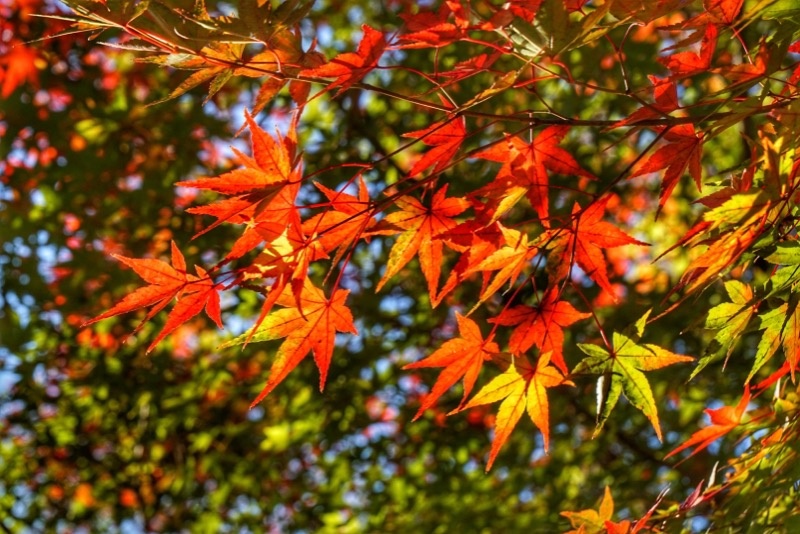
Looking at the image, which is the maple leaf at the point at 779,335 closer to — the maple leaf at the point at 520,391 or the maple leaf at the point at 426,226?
the maple leaf at the point at 520,391

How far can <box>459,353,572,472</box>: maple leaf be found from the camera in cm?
96

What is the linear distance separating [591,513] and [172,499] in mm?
2741

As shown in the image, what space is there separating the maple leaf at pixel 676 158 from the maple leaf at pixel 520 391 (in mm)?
212

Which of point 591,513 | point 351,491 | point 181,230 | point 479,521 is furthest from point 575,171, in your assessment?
point 351,491

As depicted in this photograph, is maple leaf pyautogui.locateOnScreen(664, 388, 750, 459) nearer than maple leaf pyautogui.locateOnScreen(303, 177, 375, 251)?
No

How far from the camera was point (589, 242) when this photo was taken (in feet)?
3.12

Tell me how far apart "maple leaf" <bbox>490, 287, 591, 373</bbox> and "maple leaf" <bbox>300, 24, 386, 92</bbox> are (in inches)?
11.5

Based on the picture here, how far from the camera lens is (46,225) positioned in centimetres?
269

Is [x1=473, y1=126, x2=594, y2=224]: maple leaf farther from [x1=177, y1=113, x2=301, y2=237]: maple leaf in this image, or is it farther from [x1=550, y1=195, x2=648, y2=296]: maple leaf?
[x1=177, y1=113, x2=301, y2=237]: maple leaf

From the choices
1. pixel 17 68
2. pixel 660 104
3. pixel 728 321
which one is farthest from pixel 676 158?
pixel 17 68

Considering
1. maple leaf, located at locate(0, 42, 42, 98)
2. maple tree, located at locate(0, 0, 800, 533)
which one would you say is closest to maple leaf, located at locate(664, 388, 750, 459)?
A: maple tree, located at locate(0, 0, 800, 533)

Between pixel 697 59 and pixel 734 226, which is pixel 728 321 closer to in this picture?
pixel 734 226

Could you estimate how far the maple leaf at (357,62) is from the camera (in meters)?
0.79

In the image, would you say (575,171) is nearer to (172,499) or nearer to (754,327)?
(754,327)
